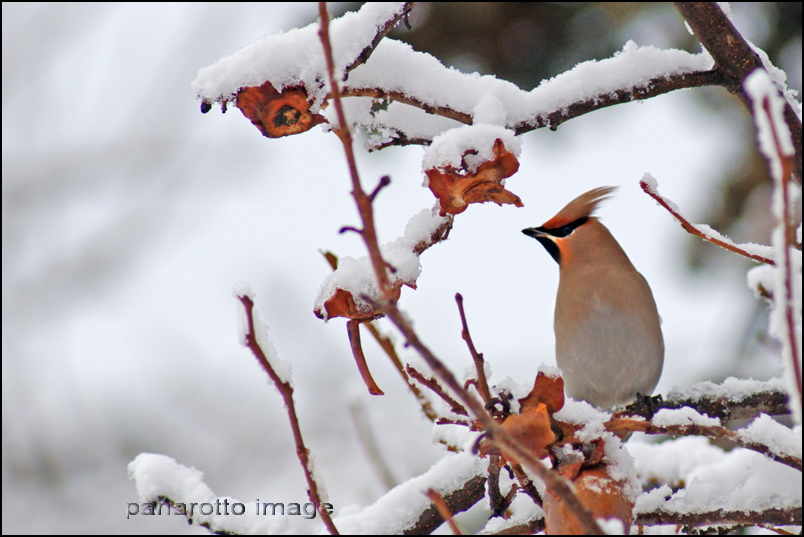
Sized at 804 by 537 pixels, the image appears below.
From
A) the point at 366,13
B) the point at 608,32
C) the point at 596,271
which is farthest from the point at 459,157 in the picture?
the point at 608,32

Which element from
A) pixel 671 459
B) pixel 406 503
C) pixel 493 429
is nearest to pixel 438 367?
pixel 493 429

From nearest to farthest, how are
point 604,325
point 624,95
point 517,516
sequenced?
point 624,95 < point 517,516 < point 604,325

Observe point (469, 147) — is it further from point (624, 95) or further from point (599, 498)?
point (599, 498)

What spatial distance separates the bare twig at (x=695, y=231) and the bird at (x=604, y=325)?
A: 1.50 metres

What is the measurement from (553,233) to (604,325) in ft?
1.49

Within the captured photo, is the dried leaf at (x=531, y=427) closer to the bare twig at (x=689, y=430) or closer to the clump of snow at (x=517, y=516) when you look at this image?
the bare twig at (x=689, y=430)

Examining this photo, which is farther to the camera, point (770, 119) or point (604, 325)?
point (604, 325)

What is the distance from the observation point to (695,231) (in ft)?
3.89

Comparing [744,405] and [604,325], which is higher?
[604,325]

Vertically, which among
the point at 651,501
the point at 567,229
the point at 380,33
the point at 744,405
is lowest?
the point at 651,501

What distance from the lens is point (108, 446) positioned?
7.69 meters

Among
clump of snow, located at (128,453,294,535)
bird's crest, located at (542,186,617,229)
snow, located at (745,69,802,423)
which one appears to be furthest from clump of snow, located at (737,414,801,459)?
bird's crest, located at (542,186,617,229)

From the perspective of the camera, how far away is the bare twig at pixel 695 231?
1153 mm

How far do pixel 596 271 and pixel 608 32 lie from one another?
4.60 ft
